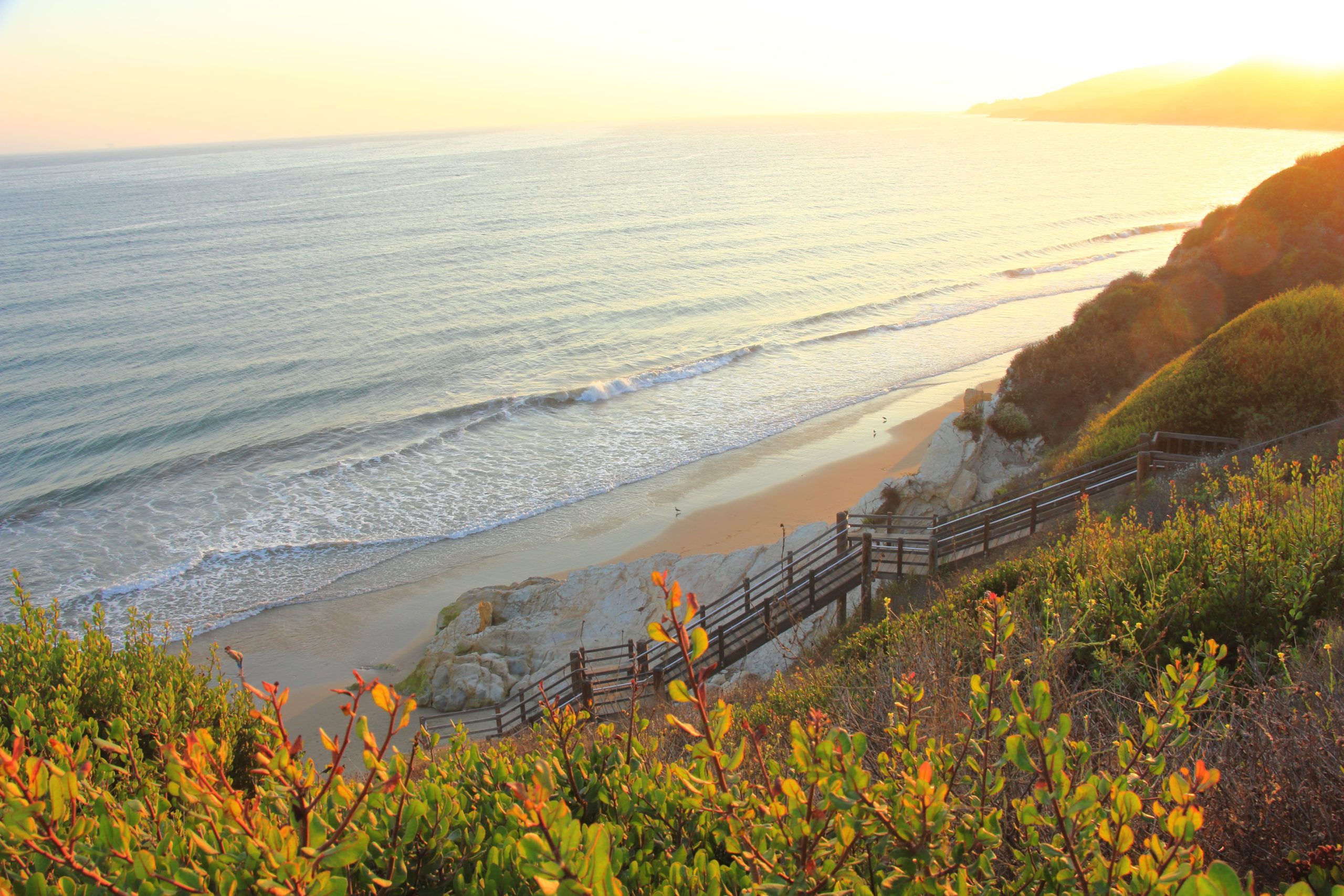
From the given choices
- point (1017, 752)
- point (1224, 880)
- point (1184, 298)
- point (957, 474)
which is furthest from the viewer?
point (1184, 298)

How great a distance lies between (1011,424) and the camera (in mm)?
20281

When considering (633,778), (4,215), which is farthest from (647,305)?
(4,215)

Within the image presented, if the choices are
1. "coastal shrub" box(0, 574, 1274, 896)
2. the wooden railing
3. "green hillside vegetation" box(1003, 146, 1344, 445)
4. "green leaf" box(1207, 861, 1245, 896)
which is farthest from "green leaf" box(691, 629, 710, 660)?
"green hillside vegetation" box(1003, 146, 1344, 445)

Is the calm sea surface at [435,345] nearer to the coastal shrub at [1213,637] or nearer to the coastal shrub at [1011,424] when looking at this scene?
the coastal shrub at [1011,424]

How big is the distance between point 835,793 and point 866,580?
1099 cm

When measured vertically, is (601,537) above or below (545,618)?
above

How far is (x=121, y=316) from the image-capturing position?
44.5m

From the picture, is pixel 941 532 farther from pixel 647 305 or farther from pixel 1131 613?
pixel 647 305

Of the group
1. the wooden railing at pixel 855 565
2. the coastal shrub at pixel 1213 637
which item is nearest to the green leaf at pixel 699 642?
the coastal shrub at pixel 1213 637

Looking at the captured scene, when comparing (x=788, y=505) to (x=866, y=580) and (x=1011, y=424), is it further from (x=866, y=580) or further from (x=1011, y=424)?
(x=866, y=580)

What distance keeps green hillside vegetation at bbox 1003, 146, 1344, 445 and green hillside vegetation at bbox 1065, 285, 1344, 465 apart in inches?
152

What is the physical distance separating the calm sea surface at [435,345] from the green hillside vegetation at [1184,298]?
11.1m

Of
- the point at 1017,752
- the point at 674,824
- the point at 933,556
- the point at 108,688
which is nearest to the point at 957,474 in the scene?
the point at 933,556

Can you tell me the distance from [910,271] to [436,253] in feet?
121
